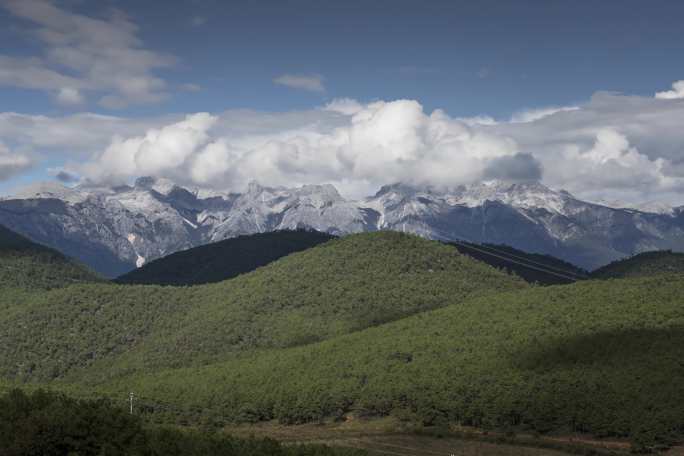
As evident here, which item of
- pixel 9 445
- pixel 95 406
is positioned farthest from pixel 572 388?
pixel 9 445

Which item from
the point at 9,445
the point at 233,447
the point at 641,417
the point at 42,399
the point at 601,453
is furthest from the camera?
the point at 641,417

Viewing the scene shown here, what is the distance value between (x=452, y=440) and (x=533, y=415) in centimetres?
2162

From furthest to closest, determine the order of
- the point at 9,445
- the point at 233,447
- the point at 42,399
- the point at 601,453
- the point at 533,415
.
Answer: the point at 533,415 → the point at 601,453 → the point at 42,399 → the point at 233,447 → the point at 9,445

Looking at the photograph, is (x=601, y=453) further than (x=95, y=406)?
Yes

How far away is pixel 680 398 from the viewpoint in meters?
183

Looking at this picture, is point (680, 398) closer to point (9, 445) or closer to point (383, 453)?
point (383, 453)

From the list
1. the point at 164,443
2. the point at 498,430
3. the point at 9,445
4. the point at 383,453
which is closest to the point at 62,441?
the point at 9,445

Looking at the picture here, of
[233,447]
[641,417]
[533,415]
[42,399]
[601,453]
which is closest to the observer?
[233,447]

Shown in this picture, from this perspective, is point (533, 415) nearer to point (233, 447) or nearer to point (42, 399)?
point (233, 447)

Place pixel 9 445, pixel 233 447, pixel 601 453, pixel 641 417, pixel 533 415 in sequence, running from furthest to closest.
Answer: pixel 533 415, pixel 641 417, pixel 601 453, pixel 233 447, pixel 9 445

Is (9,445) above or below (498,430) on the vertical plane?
above

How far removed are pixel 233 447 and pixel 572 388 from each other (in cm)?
10343

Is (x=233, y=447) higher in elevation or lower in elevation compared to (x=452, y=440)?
higher

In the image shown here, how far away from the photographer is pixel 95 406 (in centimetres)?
13438
